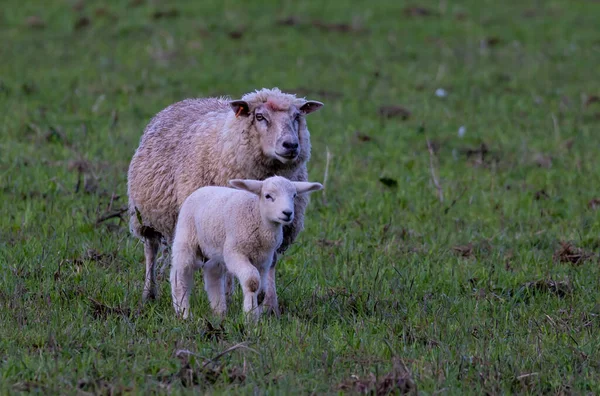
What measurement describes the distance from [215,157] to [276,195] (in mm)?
1192

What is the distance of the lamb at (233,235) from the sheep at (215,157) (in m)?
0.38

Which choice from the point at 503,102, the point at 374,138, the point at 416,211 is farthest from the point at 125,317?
the point at 503,102

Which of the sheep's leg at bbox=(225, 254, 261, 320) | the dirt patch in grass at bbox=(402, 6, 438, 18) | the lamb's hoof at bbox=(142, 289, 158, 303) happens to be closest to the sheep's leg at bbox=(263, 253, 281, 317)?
the sheep's leg at bbox=(225, 254, 261, 320)

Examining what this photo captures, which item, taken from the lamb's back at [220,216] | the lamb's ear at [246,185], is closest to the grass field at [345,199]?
the lamb's back at [220,216]

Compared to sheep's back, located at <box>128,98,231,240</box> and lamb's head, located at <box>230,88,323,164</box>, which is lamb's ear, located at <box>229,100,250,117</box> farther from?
sheep's back, located at <box>128,98,231,240</box>

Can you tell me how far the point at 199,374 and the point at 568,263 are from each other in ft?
11.9

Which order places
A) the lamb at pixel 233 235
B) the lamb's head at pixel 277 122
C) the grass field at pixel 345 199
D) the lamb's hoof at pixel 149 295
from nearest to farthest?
the grass field at pixel 345 199, the lamb at pixel 233 235, the lamb's hoof at pixel 149 295, the lamb's head at pixel 277 122

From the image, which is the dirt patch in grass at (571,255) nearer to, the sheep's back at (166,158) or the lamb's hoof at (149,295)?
the sheep's back at (166,158)

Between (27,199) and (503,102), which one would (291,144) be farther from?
(503,102)

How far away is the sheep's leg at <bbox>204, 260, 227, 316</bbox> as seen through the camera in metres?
5.99

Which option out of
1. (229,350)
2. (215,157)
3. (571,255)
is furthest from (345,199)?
(229,350)

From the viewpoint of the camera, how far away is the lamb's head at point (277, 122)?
637cm

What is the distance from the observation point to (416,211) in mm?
8766

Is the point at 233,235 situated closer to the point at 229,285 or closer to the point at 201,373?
the point at 229,285
